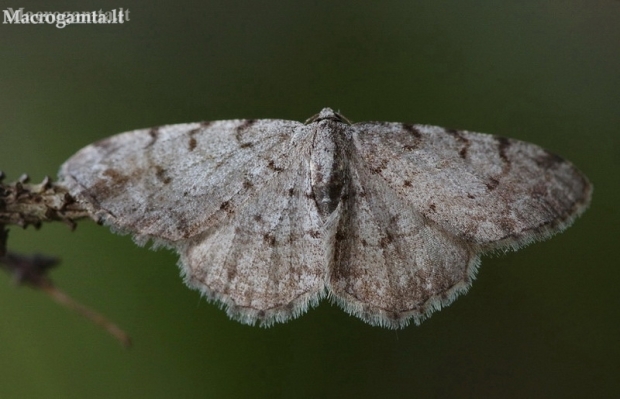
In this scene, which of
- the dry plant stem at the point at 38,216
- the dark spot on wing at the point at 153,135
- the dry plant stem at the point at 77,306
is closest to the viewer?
the dry plant stem at the point at 77,306

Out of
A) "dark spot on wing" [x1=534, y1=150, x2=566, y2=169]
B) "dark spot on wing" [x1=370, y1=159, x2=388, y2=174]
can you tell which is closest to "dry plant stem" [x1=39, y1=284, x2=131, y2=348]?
"dark spot on wing" [x1=370, y1=159, x2=388, y2=174]

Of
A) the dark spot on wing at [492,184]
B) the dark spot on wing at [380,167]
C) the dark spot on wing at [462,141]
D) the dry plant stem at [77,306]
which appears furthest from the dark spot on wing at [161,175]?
the dark spot on wing at [492,184]

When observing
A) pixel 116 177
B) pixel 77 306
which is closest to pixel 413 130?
pixel 116 177

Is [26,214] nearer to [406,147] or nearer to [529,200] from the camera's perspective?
[406,147]

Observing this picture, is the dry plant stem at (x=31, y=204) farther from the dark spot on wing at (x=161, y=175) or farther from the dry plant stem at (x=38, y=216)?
the dark spot on wing at (x=161, y=175)

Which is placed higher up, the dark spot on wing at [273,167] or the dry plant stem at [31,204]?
the dark spot on wing at [273,167]
